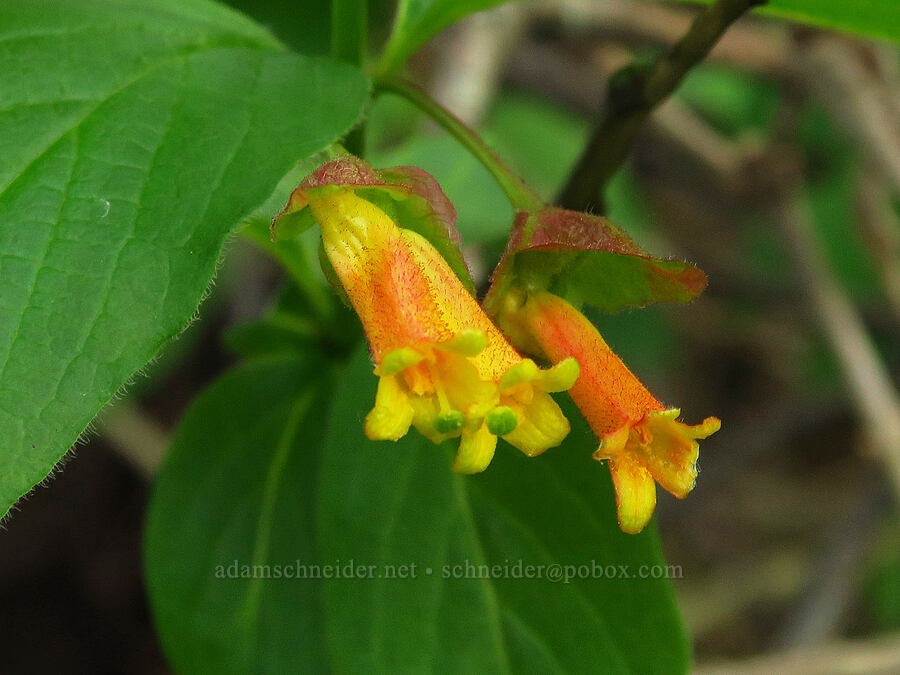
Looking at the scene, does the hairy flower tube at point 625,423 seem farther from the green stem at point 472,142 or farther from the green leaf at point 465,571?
the green leaf at point 465,571

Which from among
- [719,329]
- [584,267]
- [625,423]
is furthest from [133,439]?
[719,329]

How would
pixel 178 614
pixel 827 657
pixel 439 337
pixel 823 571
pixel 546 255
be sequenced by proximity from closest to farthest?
1. pixel 439 337
2. pixel 546 255
3. pixel 178 614
4. pixel 827 657
5. pixel 823 571

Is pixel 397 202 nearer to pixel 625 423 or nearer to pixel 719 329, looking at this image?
pixel 625 423

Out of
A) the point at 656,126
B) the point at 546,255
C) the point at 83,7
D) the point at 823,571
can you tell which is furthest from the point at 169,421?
the point at 546,255

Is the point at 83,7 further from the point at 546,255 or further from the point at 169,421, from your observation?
the point at 169,421

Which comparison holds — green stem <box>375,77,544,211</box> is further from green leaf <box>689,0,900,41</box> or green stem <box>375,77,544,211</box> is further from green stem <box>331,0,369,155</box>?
green leaf <box>689,0,900,41</box>

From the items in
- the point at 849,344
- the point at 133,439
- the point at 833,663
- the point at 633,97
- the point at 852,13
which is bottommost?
the point at 133,439

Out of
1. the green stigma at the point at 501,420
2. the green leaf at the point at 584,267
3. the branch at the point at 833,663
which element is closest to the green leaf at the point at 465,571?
the green leaf at the point at 584,267

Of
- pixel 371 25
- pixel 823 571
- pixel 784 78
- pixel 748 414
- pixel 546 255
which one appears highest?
pixel 546 255
